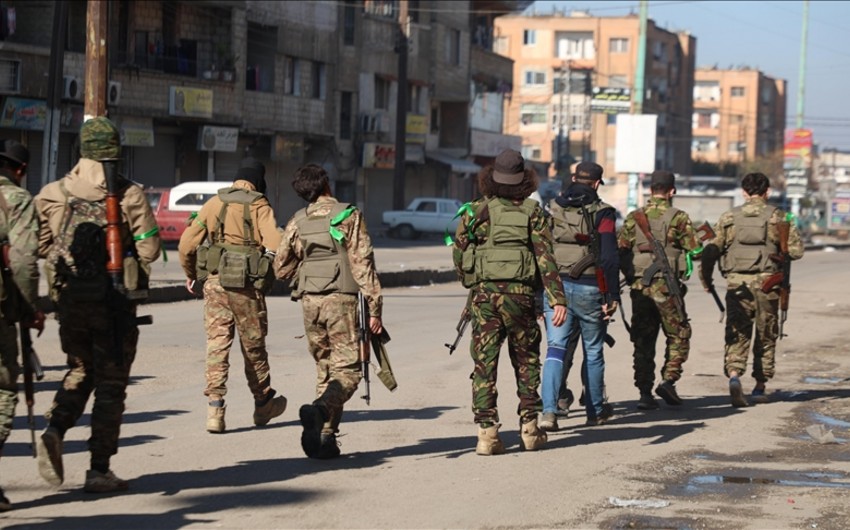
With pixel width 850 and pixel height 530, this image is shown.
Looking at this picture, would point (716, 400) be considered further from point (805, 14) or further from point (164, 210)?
point (805, 14)

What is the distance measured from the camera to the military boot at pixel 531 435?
8438 mm

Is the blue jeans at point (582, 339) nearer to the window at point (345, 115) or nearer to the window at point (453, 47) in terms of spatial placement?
the window at point (345, 115)

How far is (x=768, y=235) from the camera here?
438 inches

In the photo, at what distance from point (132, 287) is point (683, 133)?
11685 cm

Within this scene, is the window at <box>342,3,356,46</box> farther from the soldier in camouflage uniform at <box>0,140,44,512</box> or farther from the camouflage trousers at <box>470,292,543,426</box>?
the soldier in camouflage uniform at <box>0,140,44,512</box>

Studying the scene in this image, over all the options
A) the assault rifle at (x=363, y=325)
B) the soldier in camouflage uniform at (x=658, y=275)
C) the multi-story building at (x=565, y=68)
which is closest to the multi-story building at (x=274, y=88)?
the soldier in camouflage uniform at (x=658, y=275)

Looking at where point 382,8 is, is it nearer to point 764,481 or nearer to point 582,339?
point 582,339

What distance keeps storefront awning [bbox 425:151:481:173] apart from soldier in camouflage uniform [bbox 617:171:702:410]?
50468mm

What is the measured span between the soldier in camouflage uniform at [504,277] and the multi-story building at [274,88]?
19.1 m

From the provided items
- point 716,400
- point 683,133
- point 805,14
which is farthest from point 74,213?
point 683,133

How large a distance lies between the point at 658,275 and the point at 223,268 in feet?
11.5

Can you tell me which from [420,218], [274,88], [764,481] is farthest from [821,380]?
[420,218]

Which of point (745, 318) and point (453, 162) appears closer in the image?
point (745, 318)

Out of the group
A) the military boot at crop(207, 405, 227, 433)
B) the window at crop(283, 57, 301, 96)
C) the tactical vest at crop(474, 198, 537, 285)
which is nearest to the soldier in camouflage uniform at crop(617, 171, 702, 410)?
the tactical vest at crop(474, 198, 537, 285)
